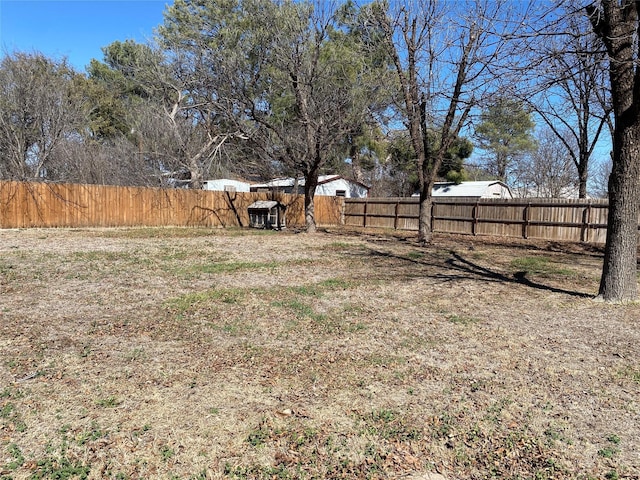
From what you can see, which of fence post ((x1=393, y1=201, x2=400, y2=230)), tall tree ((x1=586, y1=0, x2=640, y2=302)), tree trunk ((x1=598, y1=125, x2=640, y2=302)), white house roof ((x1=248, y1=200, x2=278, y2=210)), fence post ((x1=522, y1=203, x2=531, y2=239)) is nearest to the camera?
tall tree ((x1=586, y1=0, x2=640, y2=302))

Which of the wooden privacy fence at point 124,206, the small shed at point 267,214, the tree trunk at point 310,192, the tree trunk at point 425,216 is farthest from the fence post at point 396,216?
the tree trunk at point 425,216

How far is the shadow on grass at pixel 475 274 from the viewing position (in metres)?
6.67

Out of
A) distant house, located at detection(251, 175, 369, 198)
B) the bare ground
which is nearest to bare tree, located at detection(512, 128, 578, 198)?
distant house, located at detection(251, 175, 369, 198)

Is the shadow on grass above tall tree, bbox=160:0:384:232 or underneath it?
underneath

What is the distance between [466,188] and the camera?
28.0 metres

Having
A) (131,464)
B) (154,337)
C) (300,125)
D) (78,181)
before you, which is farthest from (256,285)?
(78,181)

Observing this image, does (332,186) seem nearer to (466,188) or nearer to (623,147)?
(466,188)

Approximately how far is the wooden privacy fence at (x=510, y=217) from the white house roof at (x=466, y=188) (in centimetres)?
915

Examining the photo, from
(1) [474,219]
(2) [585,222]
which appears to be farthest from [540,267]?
(1) [474,219]

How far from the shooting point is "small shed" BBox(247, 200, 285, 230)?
59.7ft

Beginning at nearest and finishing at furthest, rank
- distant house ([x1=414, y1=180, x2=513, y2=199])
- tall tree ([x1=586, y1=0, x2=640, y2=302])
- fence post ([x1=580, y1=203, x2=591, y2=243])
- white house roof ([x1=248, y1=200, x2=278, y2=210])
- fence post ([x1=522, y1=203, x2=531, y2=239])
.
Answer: tall tree ([x1=586, y1=0, x2=640, y2=302]) < fence post ([x1=580, y1=203, x2=591, y2=243]) < fence post ([x1=522, y1=203, x2=531, y2=239]) < white house roof ([x1=248, y1=200, x2=278, y2=210]) < distant house ([x1=414, y1=180, x2=513, y2=199])

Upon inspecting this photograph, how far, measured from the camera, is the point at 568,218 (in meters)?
14.1

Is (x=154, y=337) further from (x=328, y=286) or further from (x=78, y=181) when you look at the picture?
(x=78, y=181)

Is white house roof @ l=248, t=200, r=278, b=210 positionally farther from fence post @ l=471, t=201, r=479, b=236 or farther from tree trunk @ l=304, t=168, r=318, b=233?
fence post @ l=471, t=201, r=479, b=236
